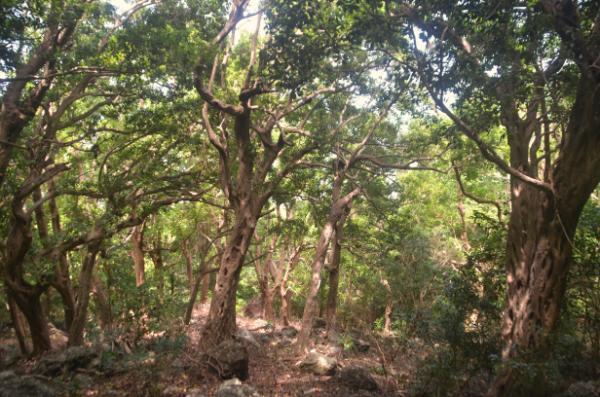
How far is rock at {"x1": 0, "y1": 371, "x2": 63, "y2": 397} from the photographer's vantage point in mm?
6746

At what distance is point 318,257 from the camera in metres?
12.6

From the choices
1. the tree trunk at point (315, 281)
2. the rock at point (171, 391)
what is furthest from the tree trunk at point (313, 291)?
the rock at point (171, 391)

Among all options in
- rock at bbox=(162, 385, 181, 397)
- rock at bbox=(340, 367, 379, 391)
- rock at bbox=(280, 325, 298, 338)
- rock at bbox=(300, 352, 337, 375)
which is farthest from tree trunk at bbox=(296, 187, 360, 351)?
rock at bbox=(280, 325, 298, 338)

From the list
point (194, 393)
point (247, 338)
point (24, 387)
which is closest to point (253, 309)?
point (247, 338)

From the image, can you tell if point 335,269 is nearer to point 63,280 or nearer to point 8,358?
point 63,280

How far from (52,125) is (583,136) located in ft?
36.9

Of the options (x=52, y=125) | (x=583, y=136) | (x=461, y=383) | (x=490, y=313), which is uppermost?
(x=52, y=125)

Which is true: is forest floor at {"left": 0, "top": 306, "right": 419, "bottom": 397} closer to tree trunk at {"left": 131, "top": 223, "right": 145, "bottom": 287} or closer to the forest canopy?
the forest canopy

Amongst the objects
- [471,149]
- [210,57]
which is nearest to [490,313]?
[471,149]

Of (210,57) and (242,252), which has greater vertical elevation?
(210,57)

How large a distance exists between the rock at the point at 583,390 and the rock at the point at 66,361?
385 inches

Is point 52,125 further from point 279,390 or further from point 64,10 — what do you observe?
point 279,390

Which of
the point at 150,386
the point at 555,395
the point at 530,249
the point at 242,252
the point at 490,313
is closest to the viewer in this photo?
the point at 555,395

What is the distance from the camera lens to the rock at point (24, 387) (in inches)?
266
